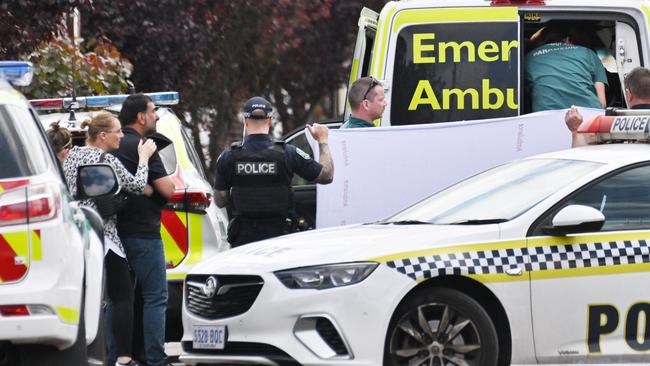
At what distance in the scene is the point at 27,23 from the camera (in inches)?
503

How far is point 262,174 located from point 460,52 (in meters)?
1.66

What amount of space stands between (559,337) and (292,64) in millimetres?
18608

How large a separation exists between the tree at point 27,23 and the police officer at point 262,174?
10.6 feet

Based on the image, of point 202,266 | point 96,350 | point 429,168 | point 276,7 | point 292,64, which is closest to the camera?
point 96,350

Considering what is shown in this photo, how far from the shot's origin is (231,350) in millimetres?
8219

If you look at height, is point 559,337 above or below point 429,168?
below

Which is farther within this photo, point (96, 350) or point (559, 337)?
point (559, 337)

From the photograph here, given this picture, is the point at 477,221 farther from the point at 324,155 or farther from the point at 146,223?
the point at 146,223

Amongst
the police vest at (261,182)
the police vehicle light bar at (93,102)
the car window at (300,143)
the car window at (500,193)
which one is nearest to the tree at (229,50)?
the car window at (300,143)

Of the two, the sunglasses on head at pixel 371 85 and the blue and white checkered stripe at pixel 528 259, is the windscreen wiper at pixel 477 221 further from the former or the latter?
the sunglasses on head at pixel 371 85

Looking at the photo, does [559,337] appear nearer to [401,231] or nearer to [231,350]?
[401,231]

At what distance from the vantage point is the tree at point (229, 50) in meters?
16.7

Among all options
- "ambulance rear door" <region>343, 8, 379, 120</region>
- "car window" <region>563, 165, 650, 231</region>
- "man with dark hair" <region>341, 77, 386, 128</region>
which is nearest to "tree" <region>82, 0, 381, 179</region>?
"ambulance rear door" <region>343, 8, 379, 120</region>

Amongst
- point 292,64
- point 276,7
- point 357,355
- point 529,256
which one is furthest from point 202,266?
point 292,64
